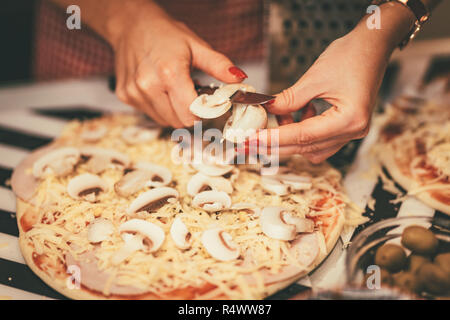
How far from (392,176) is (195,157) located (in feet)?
2.95

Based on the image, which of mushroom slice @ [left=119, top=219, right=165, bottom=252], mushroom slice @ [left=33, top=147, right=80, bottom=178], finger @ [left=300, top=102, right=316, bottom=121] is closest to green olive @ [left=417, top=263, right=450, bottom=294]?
finger @ [left=300, top=102, right=316, bottom=121]

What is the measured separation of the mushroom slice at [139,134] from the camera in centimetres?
183

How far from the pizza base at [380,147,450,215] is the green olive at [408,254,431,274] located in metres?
0.42

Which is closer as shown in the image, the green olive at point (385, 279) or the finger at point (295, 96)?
the green olive at point (385, 279)

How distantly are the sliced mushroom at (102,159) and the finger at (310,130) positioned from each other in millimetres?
677

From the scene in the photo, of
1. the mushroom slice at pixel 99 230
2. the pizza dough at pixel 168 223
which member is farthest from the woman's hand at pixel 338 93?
the mushroom slice at pixel 99 230

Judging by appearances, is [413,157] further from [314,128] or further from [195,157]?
[195,157]

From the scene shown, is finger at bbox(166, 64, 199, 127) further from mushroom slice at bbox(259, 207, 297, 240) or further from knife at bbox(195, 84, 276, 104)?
mushroom slice at bbox(259, 207, 297, 240)

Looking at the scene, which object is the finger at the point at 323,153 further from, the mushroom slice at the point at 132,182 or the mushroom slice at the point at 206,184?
the mushroom slice at the point at 132,182

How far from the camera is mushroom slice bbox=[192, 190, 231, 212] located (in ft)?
4.58

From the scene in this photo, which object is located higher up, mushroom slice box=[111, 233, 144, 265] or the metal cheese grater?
the metal cheese grater

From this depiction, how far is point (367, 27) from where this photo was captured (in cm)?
138

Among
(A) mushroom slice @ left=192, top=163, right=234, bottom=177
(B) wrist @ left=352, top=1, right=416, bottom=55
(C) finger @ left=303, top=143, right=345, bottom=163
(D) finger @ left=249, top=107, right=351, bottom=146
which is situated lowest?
(A) mushroom slice @ left=192, top=163, right=234, bottom=177
